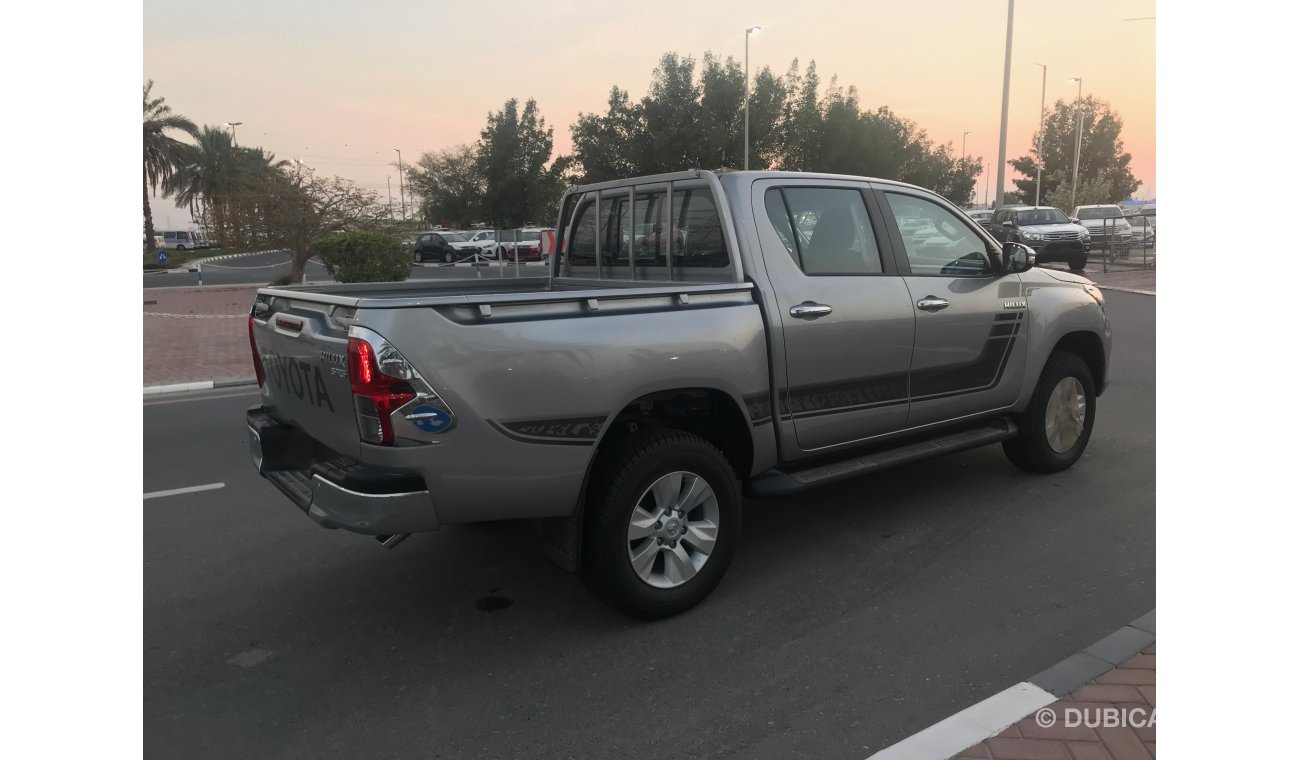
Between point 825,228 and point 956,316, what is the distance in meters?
0.94

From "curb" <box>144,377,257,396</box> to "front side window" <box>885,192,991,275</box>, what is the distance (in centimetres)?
802

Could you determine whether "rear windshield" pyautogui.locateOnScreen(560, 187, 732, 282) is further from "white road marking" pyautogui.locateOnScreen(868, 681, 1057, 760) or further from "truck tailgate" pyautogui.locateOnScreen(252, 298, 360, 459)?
"white road marking" pyautogui.locateOnScreen(868, 681, 1057, 760)

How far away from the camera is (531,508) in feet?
11.7

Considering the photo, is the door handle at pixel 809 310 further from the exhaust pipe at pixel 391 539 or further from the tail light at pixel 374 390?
the exhaust pipe at pixel 391 539

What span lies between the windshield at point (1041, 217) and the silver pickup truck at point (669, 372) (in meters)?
23.0

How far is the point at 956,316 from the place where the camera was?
4941 mm

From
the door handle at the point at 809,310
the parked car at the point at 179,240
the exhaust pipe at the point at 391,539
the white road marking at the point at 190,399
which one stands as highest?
the parked car at the point at 179,240

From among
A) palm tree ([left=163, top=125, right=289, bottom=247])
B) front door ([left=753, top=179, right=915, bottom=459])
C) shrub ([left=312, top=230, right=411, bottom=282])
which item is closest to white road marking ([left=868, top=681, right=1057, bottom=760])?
front door ([left=753, top=179, right=915, bottom=459])

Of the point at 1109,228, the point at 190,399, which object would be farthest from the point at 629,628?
the point at 1109,228

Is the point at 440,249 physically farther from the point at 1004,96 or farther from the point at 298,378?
the point at 298,378

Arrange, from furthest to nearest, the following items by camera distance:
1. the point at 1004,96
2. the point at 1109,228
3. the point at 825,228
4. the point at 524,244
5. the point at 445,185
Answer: the point at 445,185
the point at 524,244
the point at 1109,228
the point at 1004,96
the point at 825,228

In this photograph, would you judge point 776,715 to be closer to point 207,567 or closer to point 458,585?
point 458,585

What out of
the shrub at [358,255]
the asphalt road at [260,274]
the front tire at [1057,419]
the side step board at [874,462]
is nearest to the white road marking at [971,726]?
the side step board at [874,462]

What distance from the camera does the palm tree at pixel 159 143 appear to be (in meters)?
42.2
